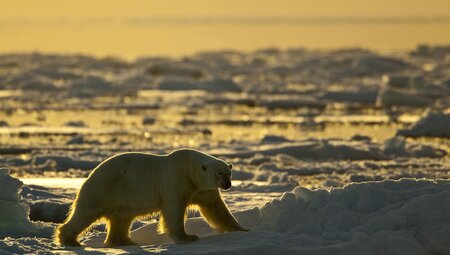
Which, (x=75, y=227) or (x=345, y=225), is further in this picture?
(x=75, y=227)

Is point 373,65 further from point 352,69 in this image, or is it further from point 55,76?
point 55,76

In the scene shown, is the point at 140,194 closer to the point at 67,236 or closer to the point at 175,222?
the point at 175,222

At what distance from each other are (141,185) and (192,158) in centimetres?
40

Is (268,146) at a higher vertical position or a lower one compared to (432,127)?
lower

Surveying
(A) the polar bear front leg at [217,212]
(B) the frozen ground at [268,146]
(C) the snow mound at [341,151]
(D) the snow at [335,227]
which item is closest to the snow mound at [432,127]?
(B) the frozen ground at [268,146]

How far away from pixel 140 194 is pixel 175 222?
0.36 metres

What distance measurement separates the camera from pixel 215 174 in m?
6.98

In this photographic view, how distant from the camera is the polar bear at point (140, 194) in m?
7.12

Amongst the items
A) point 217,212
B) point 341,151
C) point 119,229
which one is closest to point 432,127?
point 341,151

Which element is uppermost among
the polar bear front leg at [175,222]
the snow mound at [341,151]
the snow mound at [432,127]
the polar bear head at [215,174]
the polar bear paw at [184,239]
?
the snow mound at [432,127]

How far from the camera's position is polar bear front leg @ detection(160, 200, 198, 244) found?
6.99 metres

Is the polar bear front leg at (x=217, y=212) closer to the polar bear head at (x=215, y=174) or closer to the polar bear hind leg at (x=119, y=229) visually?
the polar bear head at (x=215, y=174)

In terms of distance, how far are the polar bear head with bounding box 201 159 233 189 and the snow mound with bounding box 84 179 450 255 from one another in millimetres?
336

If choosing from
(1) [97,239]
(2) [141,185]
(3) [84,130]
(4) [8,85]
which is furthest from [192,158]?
(4) [8,85]
